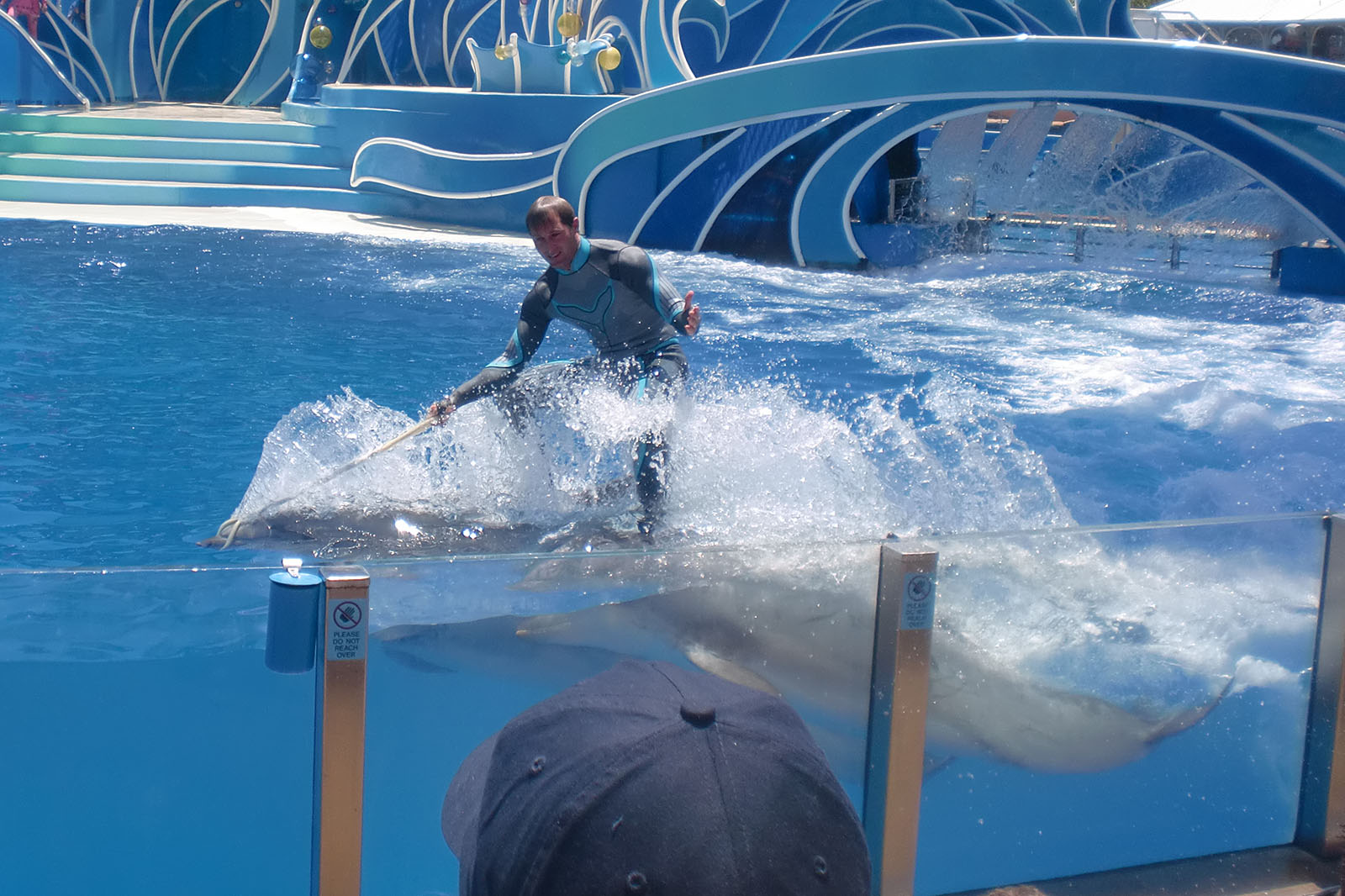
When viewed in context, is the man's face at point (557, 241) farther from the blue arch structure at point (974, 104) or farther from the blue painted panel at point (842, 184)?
the blue painted panel at point (842, 184)

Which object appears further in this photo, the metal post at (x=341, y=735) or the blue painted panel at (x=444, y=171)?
the blue painted panel at (x=444, y=171)

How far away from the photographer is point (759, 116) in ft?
38.2

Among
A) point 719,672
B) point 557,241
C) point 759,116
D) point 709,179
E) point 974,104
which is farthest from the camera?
point 709,179

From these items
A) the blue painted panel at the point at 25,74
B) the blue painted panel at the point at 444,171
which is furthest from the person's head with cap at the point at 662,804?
the blue painted panel at the point at 25,74

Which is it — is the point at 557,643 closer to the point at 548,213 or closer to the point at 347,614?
the point at 347,614

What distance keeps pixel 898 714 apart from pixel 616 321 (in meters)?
2.85

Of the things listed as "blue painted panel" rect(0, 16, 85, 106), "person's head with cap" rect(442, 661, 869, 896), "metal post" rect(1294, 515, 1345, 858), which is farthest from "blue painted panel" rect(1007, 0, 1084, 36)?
"person's head with cap" rect(442, 661, 869, 896)

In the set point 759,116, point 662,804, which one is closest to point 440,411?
point 662,804

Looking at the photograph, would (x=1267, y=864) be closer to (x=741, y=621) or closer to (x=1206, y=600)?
(x=1206, y=600)

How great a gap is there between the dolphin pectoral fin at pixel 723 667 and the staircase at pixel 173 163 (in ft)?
42.3

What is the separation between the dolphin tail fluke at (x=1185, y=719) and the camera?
2.49m

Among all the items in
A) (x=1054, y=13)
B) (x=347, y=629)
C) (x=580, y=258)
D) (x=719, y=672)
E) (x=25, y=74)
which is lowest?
(x=719, y=672)

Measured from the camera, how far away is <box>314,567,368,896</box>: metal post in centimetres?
192

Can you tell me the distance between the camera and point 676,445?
483 cm
